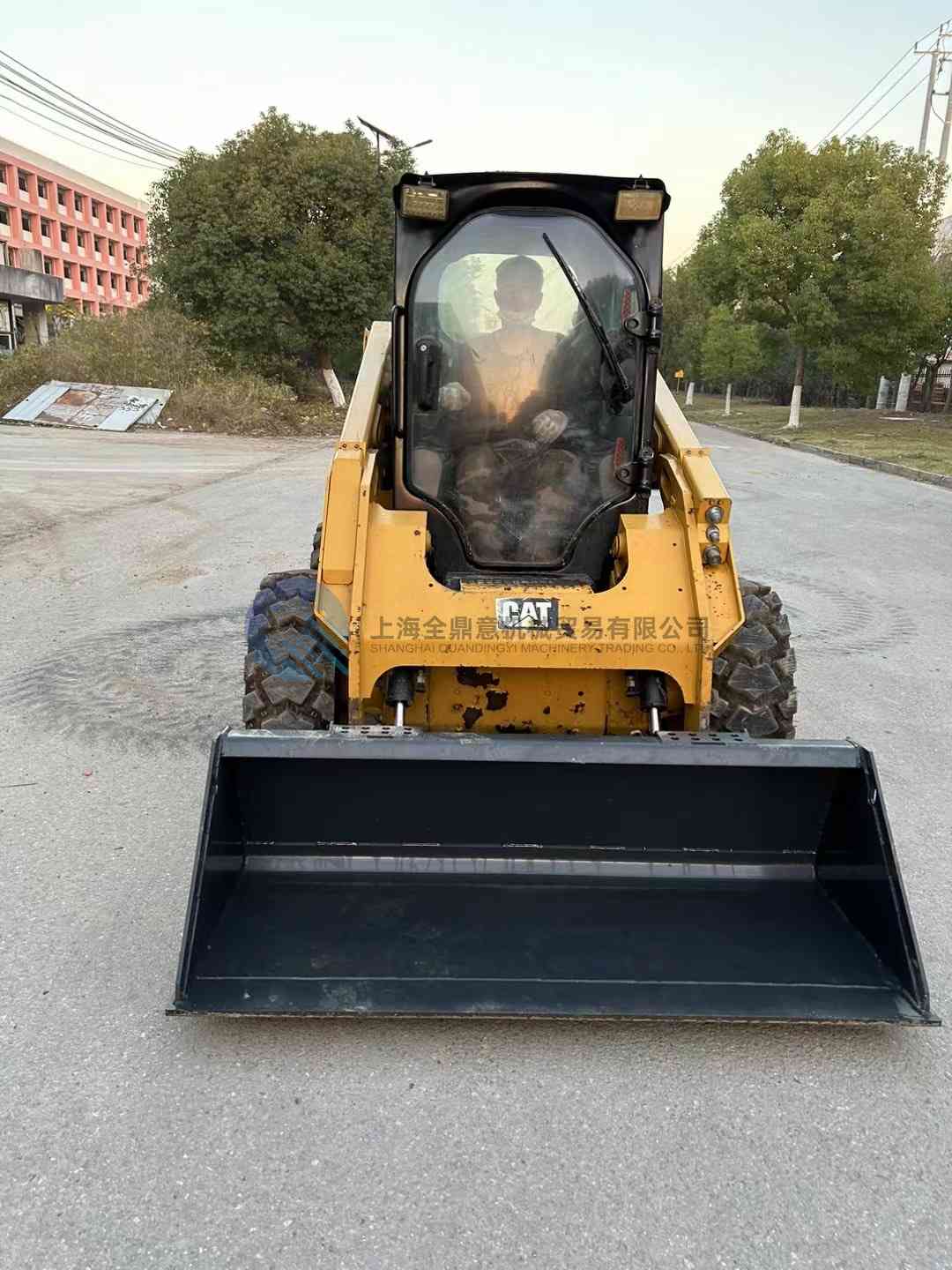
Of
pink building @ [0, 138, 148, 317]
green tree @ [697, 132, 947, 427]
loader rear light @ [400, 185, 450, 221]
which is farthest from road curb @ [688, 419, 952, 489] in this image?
pink building @ [0, 138, 148, 317]

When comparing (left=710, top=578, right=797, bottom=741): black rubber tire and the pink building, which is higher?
the pink building

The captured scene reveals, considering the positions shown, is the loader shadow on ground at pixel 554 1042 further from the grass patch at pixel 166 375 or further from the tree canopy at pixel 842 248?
the tree canopy at pixel 842 248

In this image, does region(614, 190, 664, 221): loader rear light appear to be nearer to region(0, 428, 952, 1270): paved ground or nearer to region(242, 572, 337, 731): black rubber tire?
region(242, 572, 337, 731): black rubber tire

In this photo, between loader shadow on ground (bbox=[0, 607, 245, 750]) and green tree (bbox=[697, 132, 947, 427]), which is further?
green tree (bbox=[697, 132, 947, 427])

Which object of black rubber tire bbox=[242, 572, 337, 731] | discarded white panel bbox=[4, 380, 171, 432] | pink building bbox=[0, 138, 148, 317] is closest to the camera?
black rubber tire bbox=[242, 572, 337, 731]

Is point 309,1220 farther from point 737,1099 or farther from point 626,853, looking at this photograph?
point 626,853

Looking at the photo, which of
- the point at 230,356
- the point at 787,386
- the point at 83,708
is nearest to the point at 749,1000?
the point at 83,708

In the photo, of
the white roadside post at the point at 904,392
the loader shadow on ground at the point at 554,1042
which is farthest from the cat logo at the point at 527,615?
the white roadside post at the point at 904,392

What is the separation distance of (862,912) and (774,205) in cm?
2769

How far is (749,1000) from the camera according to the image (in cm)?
263

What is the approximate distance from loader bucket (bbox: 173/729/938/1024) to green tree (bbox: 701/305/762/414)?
38.7 metres

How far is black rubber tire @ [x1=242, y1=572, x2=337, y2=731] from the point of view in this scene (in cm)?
357

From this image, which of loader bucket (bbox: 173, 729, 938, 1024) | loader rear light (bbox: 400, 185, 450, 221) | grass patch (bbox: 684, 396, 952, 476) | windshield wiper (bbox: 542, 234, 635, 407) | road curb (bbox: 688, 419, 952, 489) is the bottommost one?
loader bucket (bbox: 173, 729, 938, 1024)

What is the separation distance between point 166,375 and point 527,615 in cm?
2282
